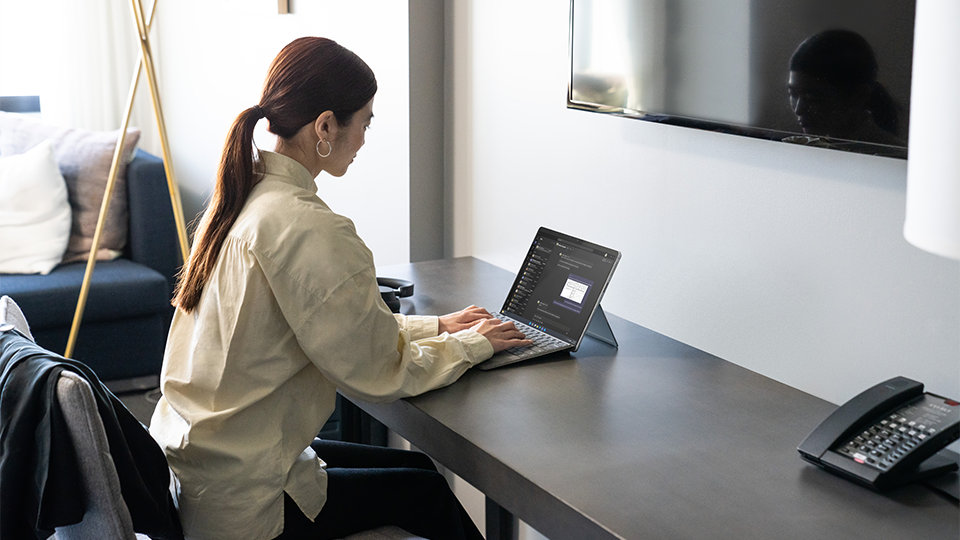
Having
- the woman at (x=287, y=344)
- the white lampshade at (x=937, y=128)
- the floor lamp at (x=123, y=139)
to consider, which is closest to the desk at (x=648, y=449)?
the woman at (x=287, y=344)

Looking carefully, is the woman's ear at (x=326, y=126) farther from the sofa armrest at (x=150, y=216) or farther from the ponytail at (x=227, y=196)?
the sofa armrest at (x=150, y=216)

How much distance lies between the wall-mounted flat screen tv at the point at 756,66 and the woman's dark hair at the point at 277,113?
1.65ft

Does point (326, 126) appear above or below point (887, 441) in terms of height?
above

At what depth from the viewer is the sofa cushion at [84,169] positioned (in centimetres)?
377

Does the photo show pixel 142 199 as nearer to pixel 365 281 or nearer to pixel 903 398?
pixel 365 281

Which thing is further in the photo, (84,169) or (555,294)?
(84,169)

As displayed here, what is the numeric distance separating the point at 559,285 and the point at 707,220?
0.96 feet

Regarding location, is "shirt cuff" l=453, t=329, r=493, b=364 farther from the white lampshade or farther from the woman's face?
the white lampshade

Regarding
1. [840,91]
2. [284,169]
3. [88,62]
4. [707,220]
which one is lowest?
[707,220]

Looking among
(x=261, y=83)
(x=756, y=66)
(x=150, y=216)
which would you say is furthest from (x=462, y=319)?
(x=150, y=216)

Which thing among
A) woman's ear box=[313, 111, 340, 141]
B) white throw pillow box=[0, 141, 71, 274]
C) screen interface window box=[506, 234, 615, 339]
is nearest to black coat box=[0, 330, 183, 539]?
woman's ear box=[313, 111, 340, 141]

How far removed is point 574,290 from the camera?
188 cm

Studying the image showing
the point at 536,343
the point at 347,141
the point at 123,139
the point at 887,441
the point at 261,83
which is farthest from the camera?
the point at 123,139

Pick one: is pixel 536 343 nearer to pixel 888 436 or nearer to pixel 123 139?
pixel 888 436
